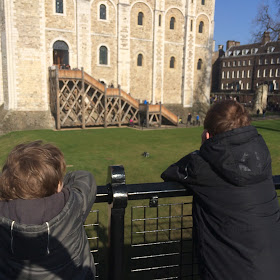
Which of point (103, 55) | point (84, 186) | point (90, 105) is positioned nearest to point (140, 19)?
point (103, 55)

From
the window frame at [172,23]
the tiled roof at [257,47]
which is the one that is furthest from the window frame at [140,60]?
the tiled roof at [257,47]

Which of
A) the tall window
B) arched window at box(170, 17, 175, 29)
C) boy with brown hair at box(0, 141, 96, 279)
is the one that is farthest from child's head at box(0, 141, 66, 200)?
arched window at box(170, 17, 175, 29)

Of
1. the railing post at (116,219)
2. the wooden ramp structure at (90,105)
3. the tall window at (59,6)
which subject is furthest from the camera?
the tall window at (59,6)

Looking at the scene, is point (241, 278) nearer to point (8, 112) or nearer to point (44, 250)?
point (44, 250)

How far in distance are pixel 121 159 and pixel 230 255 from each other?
12.7 metres

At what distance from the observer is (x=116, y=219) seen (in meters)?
2.03

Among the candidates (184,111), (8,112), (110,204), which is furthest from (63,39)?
(110,204)

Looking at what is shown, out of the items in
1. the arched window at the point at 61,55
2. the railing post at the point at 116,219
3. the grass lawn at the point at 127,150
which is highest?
the arched window at the point at 61,55

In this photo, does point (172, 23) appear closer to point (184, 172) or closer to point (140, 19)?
point (140, 19)

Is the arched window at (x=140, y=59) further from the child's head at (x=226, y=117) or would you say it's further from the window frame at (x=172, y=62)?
the child's head at (x=226, y=117)

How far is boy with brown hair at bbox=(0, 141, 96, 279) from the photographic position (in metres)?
1.55

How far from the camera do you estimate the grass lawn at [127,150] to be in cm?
888

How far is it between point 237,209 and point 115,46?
2800 cm

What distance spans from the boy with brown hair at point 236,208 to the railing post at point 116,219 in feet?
1.55
